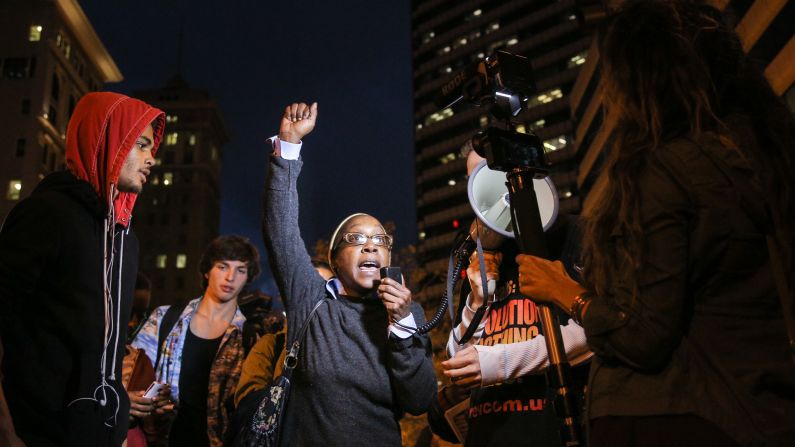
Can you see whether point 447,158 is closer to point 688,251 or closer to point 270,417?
point 270,417

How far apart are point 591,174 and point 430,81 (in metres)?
46.6

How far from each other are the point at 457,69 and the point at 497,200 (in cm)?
8056

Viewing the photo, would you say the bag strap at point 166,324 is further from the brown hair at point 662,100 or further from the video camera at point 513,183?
the brown hair at point 662,100

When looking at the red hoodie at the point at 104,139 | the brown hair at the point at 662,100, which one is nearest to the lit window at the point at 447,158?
the red hoodie at the point at 104,139

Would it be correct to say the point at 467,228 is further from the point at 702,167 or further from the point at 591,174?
the point at 591,174

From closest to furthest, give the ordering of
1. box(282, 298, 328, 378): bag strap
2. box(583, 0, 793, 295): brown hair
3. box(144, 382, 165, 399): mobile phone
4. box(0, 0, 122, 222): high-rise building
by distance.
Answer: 1. box(583, 0, 793, 295): brown hair
2. box(282, 298, 328, 378): bag strap
3. box(144, 382, 165, 399): mobile phone
4. box(0, 0, 122, 222): high-rise building

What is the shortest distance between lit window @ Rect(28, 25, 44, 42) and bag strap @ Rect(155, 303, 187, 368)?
6254 centimetres

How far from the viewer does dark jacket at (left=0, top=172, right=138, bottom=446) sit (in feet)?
7.50

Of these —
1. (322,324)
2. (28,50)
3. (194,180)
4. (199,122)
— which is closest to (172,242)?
(194,180)

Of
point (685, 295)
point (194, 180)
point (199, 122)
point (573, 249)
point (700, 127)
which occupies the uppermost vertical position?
point (199, 122)

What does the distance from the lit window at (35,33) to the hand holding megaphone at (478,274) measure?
65.1m

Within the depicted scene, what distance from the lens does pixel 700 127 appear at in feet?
6.24

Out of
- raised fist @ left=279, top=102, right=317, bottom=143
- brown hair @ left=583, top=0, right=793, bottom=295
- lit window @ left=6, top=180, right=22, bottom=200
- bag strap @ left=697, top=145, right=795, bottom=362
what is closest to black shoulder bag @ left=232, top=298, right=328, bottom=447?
raised fist @ left=279, top=102, right=317, bottom=143

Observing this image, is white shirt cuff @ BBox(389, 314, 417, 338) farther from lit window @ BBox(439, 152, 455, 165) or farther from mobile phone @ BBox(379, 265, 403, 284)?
lit window @ BBox(439, 152, 455, 165)
